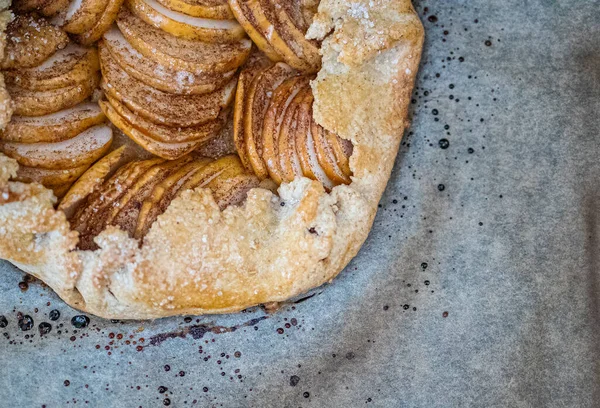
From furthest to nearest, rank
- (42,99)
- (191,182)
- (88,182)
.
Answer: (191,182) < (88,182) < (42,99)

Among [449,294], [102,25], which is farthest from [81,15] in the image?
[449,294]

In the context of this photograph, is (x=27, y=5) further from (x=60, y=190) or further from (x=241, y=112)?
(x=241, y=112)

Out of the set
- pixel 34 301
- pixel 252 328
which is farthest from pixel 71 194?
pixel 252 328

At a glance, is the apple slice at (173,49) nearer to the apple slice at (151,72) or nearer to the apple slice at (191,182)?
the apple slice at (151,72)

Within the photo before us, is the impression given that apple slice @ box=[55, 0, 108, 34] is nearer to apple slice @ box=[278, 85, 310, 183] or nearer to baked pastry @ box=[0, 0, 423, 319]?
baked pastry @ box=[0, 0, 423, 319]

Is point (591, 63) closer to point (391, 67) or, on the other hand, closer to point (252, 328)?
point (391, 67)

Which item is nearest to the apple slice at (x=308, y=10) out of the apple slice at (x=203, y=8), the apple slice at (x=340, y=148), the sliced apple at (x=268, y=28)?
the sliced apple at (x=268, y=28)
